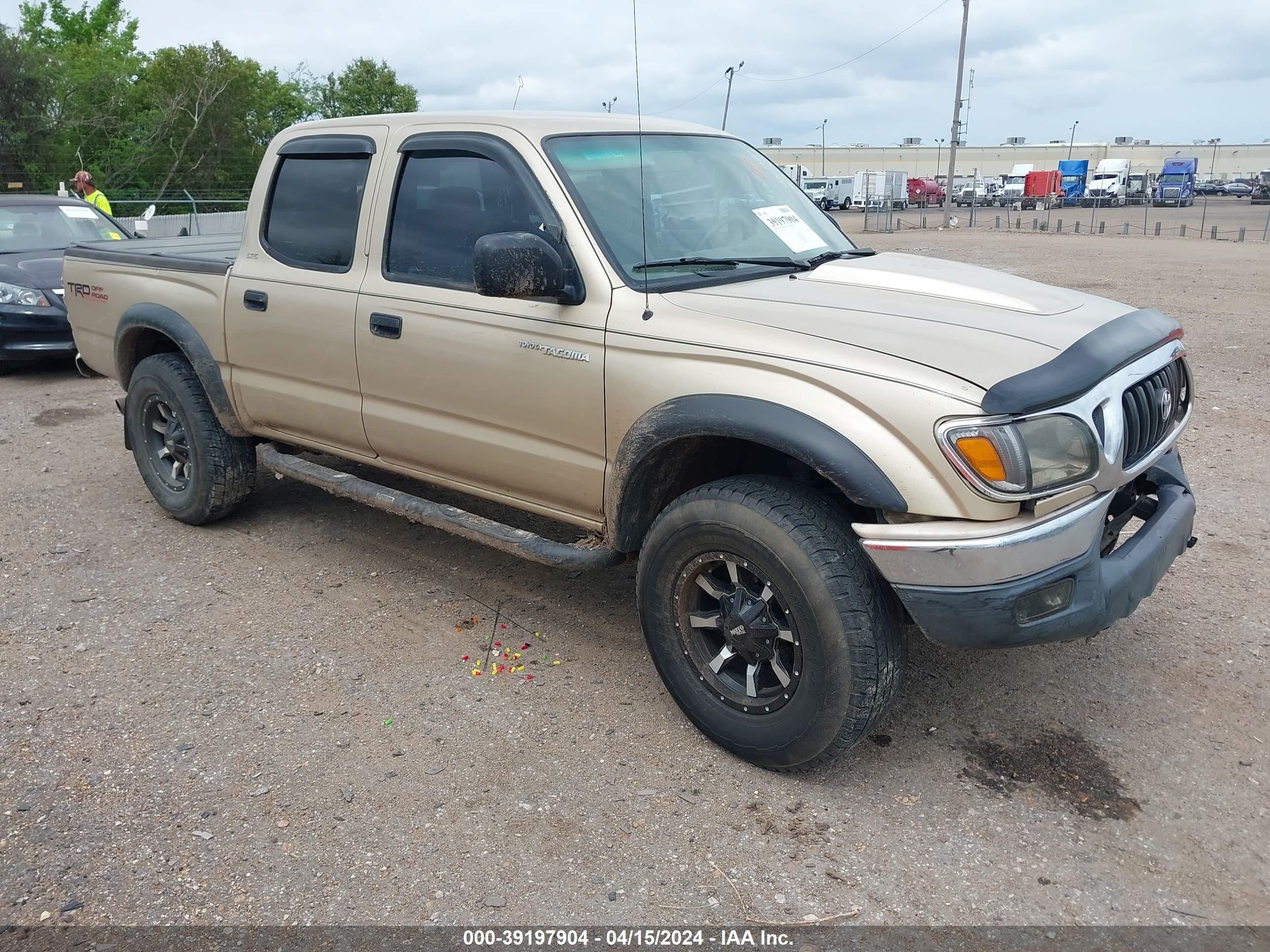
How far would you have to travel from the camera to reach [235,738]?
140 inches

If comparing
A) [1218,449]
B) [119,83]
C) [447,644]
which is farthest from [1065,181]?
[447,644]

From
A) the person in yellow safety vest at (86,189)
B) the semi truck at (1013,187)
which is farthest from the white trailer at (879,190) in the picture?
the person in yellow safety vest at (86,189)

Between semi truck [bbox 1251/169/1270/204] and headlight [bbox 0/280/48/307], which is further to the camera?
semi truck [bbox 1251/169/1270/204]

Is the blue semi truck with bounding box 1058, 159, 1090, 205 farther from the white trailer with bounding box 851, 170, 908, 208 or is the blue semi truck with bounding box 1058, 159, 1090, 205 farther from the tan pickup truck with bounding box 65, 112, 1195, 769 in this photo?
the tan pickup truck with bounding box 65, 112, 1195, 769

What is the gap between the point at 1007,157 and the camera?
4058 inches

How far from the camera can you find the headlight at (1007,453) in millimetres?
2711

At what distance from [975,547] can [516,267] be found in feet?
5.36

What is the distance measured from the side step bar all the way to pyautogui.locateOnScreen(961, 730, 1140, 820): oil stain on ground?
1.37 m

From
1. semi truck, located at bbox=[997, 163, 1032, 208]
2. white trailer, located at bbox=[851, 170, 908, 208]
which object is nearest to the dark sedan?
white trailer, located at bbox=[851, 170, 908, 208]

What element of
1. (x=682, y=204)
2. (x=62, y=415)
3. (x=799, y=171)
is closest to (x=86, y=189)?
(x=62, y=415)

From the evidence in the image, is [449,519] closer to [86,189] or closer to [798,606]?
[798,606]

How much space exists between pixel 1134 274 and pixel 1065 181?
5319cm

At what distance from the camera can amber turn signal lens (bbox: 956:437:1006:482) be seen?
271cm

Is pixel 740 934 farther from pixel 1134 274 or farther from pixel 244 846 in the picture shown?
pixel 1134 274
